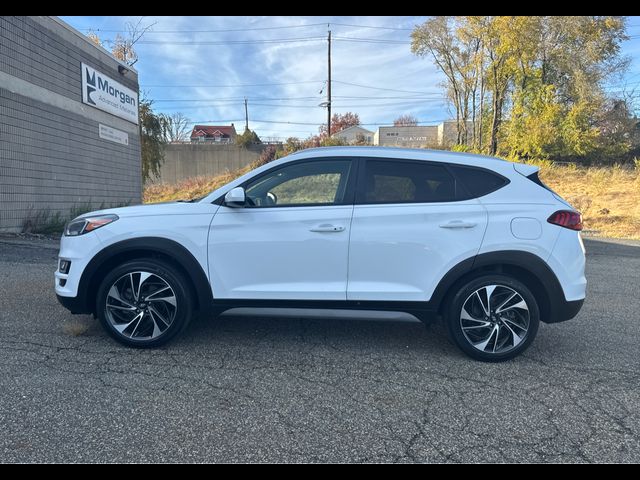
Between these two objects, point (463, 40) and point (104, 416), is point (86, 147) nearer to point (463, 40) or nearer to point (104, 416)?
point (104, 416)

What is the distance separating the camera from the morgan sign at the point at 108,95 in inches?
459

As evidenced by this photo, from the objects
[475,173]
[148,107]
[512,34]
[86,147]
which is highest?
[512,34]

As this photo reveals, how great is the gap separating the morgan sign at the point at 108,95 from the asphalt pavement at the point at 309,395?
29.7 feet

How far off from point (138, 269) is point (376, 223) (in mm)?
2040

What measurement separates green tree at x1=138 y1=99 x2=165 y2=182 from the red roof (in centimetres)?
5101

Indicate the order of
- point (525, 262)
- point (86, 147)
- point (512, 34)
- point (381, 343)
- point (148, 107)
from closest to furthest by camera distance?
point (525, 262), point (381, 343), point (86, 147), point (148, 107), point (512, 34)

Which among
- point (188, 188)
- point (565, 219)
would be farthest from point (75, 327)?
point (188, 188)

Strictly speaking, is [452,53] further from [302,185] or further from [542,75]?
[302,185]

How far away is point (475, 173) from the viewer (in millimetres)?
3762

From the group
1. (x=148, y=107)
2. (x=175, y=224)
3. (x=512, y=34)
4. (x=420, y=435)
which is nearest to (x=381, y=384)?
(x=420, y=435)

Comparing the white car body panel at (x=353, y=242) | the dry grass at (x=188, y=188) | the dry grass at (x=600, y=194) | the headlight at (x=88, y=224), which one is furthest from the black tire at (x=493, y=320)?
the dry grass at (x=188, y=188)

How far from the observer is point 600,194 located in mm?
18609

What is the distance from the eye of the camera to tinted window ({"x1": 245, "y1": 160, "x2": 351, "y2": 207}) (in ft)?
12.5

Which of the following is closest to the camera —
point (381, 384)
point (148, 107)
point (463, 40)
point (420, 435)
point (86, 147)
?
point (420, 435)
